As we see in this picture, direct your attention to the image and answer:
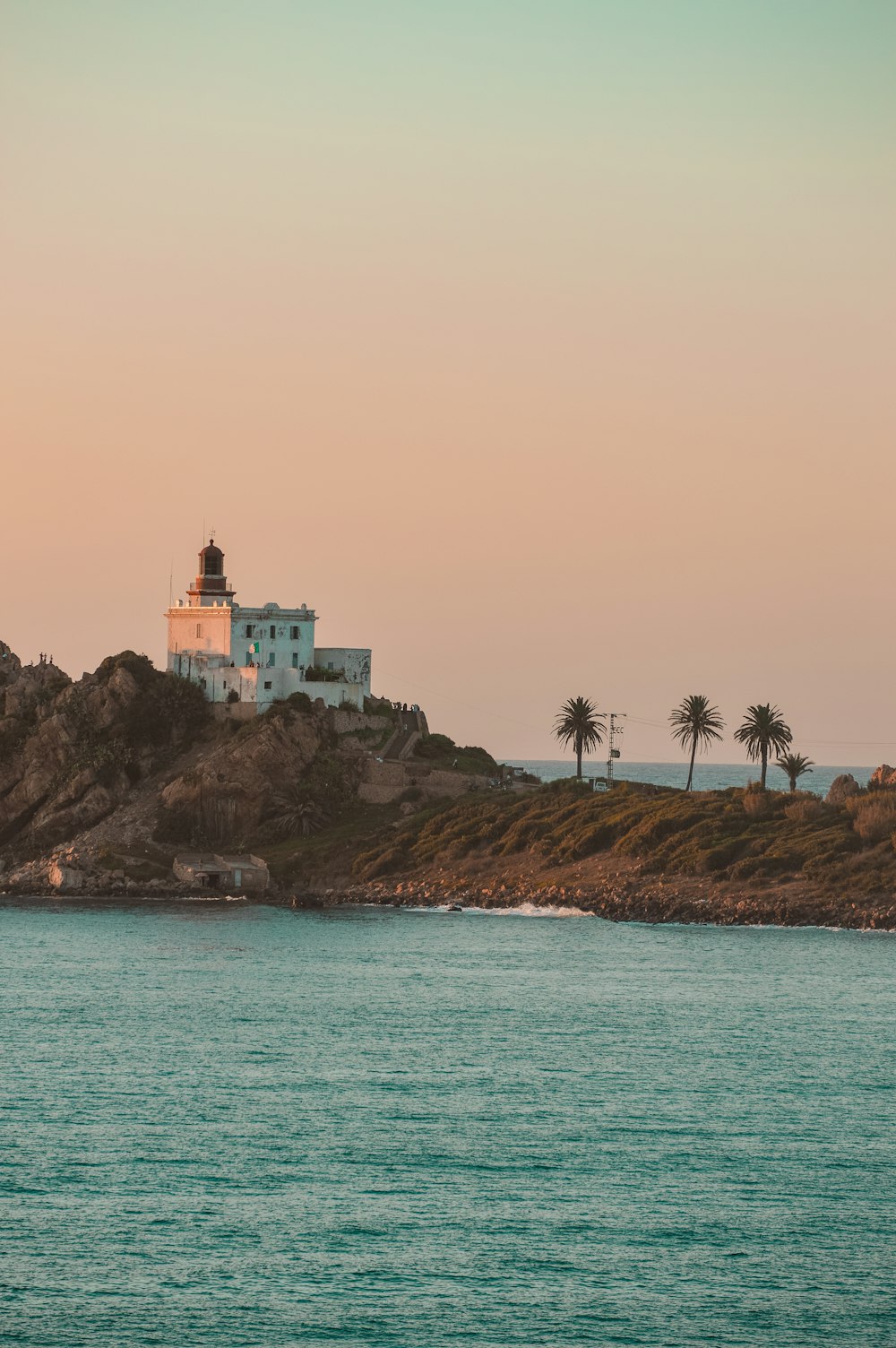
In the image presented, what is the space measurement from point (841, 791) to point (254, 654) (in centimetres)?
5477

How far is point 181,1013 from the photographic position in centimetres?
8844

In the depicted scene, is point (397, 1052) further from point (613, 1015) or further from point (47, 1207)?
point (47, 1207)

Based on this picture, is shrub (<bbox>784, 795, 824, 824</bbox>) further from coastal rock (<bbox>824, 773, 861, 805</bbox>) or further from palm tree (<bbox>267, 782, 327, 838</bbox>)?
palm tree (<bbox>267, 782, 327, 838</bbox>)

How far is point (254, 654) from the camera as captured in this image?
525ft

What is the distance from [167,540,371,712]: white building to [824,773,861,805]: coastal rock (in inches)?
1733

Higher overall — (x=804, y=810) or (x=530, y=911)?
(x=804, y=810)

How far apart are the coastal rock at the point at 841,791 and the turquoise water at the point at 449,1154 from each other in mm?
42008

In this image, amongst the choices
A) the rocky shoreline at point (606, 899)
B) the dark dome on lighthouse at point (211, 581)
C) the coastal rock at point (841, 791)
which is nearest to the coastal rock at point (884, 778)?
the coastal rock at point (841, 791)

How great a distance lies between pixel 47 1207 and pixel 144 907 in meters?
82.3

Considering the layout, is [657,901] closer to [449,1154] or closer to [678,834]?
[678,834]

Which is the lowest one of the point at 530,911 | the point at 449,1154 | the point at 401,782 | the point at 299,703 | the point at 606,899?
the point at 449,1154

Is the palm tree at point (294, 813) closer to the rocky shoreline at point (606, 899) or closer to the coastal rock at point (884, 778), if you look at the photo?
the rocky shoreline at point (606, 899)

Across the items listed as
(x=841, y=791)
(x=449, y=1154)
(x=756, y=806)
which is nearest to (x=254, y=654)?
(x=756, y=806)

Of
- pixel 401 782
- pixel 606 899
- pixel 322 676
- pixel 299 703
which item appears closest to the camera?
pixel 606 899
